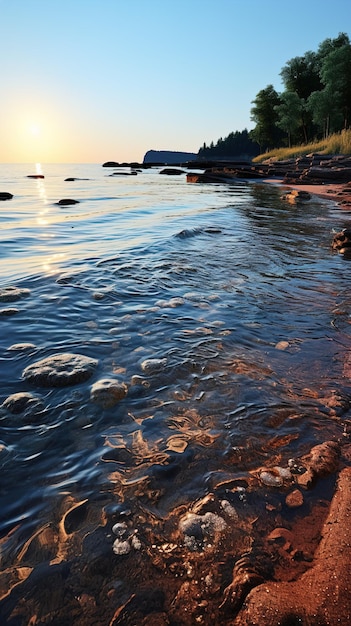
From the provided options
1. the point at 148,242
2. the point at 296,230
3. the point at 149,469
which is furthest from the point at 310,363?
the point at 296,230

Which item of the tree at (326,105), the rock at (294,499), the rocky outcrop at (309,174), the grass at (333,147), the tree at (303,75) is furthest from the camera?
the tree at (303,75)

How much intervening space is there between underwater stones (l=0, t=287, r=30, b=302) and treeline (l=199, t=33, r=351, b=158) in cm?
5510

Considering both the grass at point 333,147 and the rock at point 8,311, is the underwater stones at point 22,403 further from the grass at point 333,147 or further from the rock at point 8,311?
the grass at point 333,147

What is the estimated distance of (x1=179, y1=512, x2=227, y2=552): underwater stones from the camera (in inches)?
66.5

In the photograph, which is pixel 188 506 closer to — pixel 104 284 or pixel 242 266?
pixel 104 284

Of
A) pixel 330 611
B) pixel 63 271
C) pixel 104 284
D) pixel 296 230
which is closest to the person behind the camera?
pixel 330 611

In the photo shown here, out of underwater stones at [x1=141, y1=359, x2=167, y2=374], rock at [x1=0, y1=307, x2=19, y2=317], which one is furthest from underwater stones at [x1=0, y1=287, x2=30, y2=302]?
underwater stones at [x1=141, y1=359, x2=167, y2=374]

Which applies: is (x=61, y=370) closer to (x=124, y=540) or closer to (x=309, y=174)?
(x=124, y=540)

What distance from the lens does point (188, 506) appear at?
1.88 meters

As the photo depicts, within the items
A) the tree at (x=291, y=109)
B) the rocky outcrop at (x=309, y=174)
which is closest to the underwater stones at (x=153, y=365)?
the rocky outcrop at (x=309, y=174)

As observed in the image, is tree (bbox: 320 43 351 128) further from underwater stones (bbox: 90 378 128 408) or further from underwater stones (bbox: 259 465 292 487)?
underwater stones (bbox: 259 465 292 487)

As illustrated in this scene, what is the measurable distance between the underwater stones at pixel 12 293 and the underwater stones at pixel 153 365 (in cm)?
289

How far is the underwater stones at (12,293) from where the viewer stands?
5254 mm

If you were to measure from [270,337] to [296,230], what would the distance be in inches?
300
